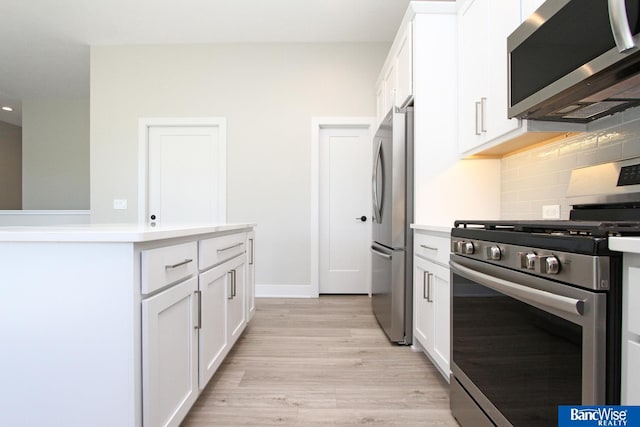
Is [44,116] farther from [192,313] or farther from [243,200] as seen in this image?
[192,313]

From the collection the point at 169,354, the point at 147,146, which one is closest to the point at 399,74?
the point at 169,354

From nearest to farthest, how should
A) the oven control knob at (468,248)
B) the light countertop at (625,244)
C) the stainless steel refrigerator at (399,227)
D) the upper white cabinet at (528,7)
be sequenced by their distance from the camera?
the light countertop at (625,244) < the oven control knob at (468,248) < the upper white cabinet at (528,7) < the stainless steel refrigerator at (399,227)

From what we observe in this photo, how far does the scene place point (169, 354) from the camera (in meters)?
→ 1.16

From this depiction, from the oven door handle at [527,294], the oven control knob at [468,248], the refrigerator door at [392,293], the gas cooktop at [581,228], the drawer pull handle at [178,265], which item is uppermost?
the gas cooktop at [581,228]

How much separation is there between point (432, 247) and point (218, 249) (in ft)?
3.97

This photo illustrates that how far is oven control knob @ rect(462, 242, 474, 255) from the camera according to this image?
125 centimetres

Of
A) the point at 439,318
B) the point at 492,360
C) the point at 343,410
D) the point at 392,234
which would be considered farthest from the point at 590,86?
the point at 343,410

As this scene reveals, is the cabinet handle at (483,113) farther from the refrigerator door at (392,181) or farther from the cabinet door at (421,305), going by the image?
the cabinet door at (421,305)

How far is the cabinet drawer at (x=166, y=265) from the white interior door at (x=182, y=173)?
2.54m

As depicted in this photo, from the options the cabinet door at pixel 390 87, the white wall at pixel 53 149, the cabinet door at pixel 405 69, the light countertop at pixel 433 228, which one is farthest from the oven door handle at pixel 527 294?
the white wall at pixel 53 149

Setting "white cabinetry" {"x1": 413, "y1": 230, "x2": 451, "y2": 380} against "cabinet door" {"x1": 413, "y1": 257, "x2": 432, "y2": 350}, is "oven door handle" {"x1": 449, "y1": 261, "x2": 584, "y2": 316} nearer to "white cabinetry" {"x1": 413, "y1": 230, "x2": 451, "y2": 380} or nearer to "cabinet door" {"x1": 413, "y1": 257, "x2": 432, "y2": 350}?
"white cabinetry" {"x1": 413, "y1": 230, "x2": 451, "y2": 380}

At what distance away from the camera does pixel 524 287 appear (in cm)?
94

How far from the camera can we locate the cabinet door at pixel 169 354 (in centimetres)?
100

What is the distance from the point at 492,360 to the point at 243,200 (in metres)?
3.06
